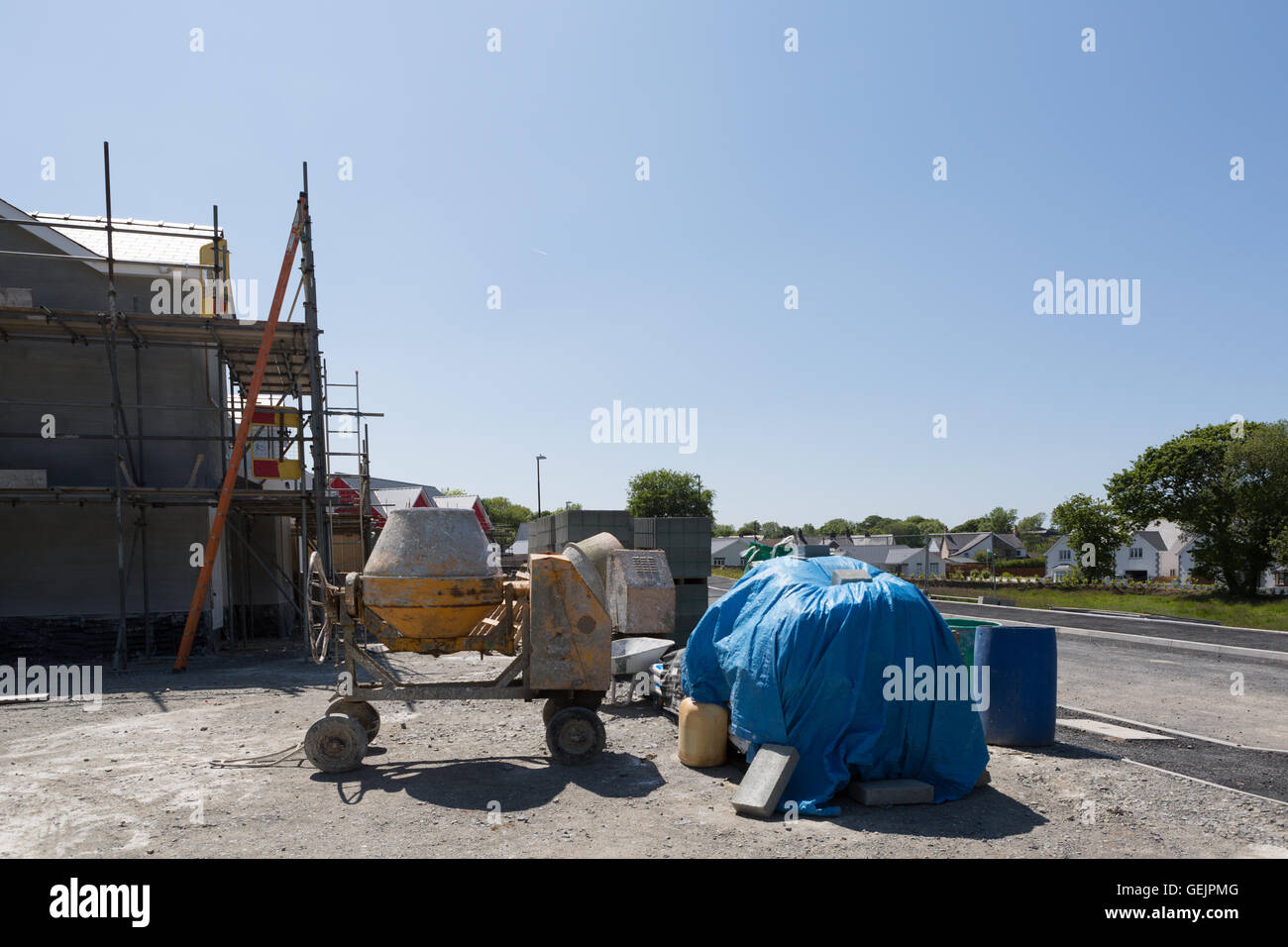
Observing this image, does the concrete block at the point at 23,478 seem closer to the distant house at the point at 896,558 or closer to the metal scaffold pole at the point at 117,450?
the metal scaffold pole at the point at 117,450

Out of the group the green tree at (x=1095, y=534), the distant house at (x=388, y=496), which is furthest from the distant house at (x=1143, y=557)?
the distant house at (x=388, y=496)

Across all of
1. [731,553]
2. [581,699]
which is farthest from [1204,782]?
[731,553]

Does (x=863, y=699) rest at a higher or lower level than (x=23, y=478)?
lower

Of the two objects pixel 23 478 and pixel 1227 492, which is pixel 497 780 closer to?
pixel 23 478

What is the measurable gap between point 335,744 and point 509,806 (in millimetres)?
1861

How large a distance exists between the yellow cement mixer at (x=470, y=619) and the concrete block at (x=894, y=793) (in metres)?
2.50

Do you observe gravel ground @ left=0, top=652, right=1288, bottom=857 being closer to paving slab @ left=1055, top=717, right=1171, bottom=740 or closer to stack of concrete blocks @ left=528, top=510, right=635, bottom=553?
paving slab @ left=1055, top=717, right=1171, bottom=740

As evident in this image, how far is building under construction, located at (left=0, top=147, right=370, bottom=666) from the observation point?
14.1m

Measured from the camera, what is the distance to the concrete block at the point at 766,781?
18.9 ft

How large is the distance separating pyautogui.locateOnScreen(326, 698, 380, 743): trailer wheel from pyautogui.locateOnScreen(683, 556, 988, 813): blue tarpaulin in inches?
149

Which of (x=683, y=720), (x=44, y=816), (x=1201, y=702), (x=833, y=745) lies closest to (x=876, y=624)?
(x=833, y=745)

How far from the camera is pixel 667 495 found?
207 feet

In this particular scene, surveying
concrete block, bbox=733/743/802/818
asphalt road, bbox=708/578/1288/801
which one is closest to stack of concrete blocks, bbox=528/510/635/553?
asphalt road, bbox=708/578/1288/801
